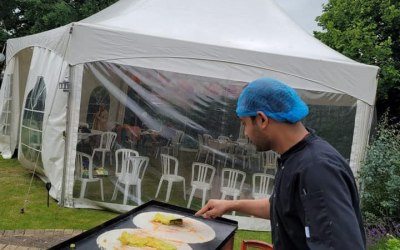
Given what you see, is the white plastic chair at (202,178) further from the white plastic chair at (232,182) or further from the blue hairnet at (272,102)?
the blue hairnet at (272,102)

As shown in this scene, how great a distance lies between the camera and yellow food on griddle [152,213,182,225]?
256cm

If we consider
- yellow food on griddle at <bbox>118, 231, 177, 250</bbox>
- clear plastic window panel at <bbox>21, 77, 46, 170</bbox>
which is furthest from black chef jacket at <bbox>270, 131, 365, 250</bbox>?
clear plastic window panel at <bbox>21, 77, 46, 170</bbox>

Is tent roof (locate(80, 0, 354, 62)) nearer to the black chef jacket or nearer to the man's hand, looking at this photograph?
the man's hand

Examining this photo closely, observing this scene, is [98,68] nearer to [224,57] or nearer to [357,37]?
[224,57]

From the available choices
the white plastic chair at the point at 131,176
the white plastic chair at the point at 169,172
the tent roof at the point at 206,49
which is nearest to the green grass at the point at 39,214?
the white plastic chair at the point at 169,172

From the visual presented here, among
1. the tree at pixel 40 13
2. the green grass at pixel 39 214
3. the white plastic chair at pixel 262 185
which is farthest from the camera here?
the tree at pixel 40 13

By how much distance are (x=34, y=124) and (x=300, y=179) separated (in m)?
6.71

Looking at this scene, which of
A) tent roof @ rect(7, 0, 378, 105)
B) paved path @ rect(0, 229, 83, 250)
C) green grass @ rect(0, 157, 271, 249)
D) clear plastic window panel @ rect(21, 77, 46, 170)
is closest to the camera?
paved path @ rect(0, 229, 83, 250)

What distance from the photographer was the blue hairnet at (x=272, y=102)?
1584mm

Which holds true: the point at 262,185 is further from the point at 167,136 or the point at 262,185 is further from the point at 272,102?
the point at 272,102

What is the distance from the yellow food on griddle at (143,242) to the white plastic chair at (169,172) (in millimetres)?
3990

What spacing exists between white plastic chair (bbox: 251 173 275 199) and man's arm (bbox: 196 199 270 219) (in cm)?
384

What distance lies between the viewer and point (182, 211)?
9.43ft

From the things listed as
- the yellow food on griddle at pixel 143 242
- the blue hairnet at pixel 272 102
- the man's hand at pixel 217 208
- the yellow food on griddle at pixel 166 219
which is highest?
the blue hairnet at pixel 272 102
